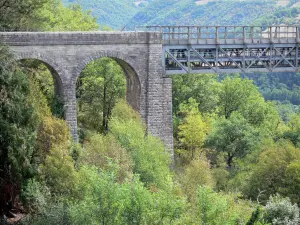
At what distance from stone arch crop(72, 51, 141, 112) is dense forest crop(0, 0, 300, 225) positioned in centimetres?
140

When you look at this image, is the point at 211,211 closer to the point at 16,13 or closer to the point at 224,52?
the point at 224,52

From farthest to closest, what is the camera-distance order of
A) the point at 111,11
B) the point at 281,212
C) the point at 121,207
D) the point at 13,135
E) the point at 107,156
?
1. the point at 111,11
2. the point at 107,156
3. the point at 281,212
4. the point at 13,135
5. the point at 121,207

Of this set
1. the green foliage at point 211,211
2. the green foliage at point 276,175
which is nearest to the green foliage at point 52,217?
the green foliage at point 211,211

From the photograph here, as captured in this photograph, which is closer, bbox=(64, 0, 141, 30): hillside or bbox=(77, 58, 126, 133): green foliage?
bbox=(77, 58, 126, 133): green foliage

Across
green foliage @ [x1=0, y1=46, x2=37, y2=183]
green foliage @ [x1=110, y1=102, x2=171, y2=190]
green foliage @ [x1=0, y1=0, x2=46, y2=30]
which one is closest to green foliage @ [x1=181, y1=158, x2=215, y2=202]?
green foliage @ [x1=110, y1=102, x2=171, y2=190]

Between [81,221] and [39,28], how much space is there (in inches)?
1103

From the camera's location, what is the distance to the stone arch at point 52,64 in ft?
140

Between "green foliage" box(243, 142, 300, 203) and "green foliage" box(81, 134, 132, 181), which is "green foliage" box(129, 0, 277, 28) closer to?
"green foliage" box(243, 142, 300, 203)

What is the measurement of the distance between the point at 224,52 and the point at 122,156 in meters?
14.1

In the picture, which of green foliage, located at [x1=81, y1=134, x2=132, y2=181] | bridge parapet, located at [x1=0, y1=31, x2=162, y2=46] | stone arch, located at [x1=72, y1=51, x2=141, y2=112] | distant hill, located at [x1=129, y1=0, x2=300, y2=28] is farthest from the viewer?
distant hill, located at [x1=129, y1=0, x2=300, y2=28]

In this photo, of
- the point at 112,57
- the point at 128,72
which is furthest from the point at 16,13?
the point at 128,72

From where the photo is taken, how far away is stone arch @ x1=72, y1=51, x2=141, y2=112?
44.6 m

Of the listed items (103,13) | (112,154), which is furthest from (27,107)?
(103,13)

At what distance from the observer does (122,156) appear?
38.5 metres
